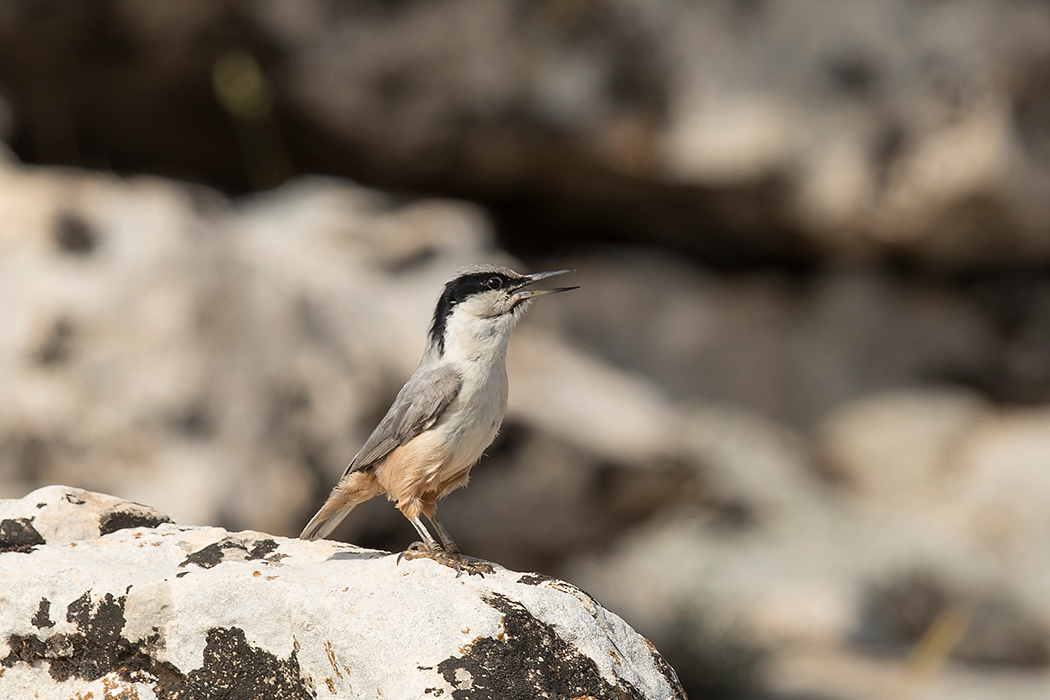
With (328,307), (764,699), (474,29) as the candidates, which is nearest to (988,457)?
(764,699)

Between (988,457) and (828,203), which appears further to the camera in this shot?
(988,457)

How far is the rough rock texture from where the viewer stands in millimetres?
2854

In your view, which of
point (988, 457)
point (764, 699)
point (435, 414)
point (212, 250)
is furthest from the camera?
point (988, 457)

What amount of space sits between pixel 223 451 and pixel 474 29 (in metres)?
5.53

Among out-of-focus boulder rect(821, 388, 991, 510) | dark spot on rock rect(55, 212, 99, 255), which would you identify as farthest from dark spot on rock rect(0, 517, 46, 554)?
out-of-focus boulder rect(821, 388, 991, 510)

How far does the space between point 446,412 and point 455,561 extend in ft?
2.03

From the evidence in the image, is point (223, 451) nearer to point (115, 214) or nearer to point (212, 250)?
point (212, 250)

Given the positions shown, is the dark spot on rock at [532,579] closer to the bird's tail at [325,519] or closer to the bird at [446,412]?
the bird at [446,412]

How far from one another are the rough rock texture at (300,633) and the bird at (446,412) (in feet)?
1.47

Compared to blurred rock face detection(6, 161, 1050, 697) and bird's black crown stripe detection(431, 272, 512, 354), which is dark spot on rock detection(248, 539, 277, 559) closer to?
bird's black crown stripe detection(431, 272, 512, 354)

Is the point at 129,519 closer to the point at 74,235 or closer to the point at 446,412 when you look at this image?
the point at 446,412

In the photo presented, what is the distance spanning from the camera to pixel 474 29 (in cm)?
1022

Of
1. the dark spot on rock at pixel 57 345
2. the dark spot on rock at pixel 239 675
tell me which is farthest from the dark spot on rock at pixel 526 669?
the dark spot on rock at pixel 57 345

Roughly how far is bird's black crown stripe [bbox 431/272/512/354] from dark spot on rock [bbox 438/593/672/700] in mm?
1320
